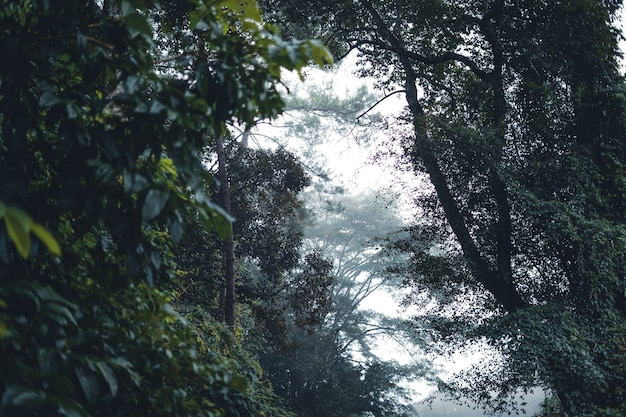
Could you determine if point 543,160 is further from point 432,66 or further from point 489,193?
point 432,66

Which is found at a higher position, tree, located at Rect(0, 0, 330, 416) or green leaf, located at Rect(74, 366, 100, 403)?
tree, located at Rect(0, 0, 330, 416)

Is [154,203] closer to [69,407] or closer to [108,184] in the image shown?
[108,184]

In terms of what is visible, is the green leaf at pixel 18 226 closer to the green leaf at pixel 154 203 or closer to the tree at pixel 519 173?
the green leaf at pixel 154 203

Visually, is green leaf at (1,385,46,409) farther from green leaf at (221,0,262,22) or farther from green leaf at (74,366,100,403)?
green leaf at (221,0,262,22)

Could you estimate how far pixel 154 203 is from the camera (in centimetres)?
147

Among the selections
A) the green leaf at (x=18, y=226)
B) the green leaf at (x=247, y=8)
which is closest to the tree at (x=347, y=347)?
the green leaf at (x=247, y=8)

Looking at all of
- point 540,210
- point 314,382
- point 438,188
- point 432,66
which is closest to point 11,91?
point 540,210

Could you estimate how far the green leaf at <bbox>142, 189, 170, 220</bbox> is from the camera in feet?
4.74

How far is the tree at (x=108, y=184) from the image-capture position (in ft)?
4.98

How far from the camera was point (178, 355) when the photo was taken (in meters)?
2.10

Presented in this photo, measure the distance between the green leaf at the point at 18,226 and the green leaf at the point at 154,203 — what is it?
20.9 inches

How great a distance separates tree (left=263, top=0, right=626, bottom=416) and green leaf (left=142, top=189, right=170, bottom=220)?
22.3 feet

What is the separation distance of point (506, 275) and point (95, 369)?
8033mm

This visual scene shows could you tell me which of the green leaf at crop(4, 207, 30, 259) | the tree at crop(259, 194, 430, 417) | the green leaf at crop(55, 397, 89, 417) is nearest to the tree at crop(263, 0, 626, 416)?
the tree at crop(259, 194, 430, 417)
